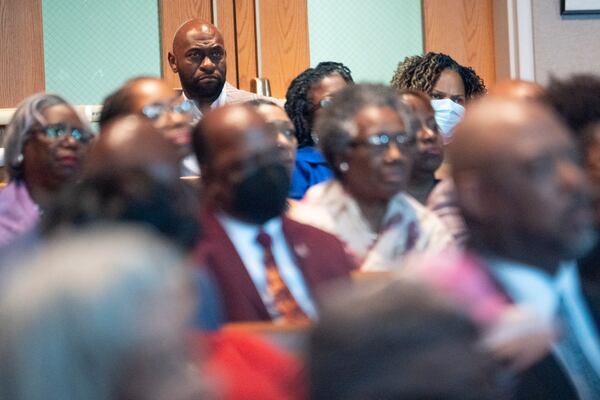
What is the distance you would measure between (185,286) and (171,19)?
4.12m

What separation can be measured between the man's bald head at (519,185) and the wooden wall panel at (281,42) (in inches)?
153

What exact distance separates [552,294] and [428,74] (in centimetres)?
297

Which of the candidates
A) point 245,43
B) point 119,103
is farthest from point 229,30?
point 119,103

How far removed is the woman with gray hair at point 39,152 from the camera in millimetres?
2631

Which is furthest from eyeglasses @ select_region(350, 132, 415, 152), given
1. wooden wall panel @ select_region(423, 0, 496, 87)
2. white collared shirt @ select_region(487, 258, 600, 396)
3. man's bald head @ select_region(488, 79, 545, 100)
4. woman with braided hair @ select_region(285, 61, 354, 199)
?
wooden wall panel @ select_region(423, 0, 496, 87)

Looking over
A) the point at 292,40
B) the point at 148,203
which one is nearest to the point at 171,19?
the point at 292,40

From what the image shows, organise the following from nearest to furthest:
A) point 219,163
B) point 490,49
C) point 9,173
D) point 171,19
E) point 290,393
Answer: point 290,393, point 219,163, point 9,173, point 171,19, point 490,49

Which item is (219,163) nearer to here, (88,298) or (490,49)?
(88,298)

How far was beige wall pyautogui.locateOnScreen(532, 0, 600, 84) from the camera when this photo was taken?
536 centimetres

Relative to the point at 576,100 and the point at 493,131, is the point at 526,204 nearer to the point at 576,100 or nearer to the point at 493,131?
Result: the point at 493,131

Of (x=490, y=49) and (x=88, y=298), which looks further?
(x=490, y=49)

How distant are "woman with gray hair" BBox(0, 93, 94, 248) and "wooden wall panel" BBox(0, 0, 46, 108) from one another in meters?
2.20

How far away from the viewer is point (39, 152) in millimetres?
2688

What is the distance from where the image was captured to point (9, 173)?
275cm
